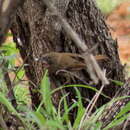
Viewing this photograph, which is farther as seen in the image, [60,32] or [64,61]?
[60,32]

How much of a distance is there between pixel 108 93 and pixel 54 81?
248mm

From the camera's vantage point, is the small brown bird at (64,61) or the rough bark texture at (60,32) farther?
the rough bark texture at (60,32)

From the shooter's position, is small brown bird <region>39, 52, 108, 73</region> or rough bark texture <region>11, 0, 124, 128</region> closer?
small brown bird <region>39, 52, 108, 73</region>

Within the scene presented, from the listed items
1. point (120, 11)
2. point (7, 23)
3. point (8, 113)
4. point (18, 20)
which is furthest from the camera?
point (120, 11)

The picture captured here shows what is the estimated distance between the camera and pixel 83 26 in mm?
1316

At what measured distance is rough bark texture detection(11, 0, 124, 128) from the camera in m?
1.25

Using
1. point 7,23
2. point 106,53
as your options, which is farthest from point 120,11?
point 7,23

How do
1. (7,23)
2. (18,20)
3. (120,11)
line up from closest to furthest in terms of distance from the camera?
(7,23) → (18,20) → (120,11)

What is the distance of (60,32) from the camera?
49.6 inches

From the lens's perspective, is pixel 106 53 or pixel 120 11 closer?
pixel 106 53

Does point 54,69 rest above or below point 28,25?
below

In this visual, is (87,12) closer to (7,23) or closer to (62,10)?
(62,10)

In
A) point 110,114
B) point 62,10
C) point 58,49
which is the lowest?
point 110,114

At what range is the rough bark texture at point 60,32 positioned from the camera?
1253mm
